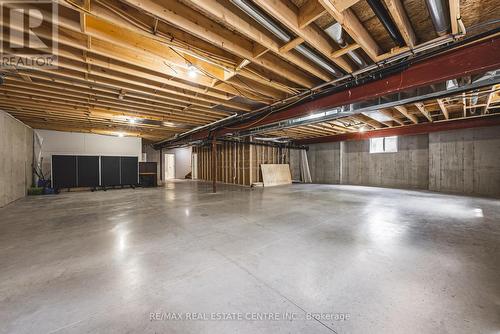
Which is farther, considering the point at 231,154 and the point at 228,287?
the point at 231,154

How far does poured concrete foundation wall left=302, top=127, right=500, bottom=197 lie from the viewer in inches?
253

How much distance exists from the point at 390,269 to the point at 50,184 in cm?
1001

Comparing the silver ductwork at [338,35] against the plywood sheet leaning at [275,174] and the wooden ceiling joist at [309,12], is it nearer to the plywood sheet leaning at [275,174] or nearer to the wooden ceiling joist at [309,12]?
the wooden ceiling joist at [309,12]

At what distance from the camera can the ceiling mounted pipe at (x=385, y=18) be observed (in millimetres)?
1910

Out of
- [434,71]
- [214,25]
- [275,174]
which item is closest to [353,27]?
[434,71]

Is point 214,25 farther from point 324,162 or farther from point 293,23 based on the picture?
point 324,162

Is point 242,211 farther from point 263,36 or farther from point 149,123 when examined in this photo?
point 149,123

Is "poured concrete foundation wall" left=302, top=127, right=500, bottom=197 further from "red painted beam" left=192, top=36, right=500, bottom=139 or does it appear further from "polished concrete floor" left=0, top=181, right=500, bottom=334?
"red painted beam" left=192, top=36, right=500, bottom=139

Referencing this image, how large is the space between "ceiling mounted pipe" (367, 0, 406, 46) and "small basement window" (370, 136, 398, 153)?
765cm

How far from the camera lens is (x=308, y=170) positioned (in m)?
11.2

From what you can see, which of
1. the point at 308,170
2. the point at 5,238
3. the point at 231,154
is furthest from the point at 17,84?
the point at 308,170

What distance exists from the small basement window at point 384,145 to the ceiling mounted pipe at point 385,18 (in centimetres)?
765

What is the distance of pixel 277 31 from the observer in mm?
2201

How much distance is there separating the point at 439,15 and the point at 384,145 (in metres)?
8.16
